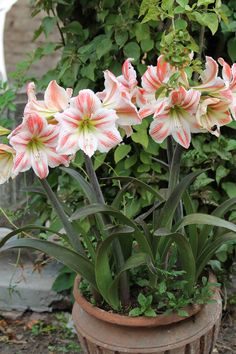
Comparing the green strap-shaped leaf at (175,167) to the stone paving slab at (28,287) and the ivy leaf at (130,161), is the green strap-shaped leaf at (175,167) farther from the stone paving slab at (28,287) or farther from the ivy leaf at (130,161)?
the stone paving slab at (28,287)

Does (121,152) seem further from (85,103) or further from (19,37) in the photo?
(19,37)

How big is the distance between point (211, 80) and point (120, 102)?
260 mm

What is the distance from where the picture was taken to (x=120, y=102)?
60.4 inches

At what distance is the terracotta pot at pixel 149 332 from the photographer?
1.76 meters

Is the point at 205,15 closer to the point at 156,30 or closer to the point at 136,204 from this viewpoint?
the point at 156,30

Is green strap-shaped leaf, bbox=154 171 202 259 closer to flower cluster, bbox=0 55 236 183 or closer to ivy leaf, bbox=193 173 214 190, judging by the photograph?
flower cluster, bbox=0 55 236 183

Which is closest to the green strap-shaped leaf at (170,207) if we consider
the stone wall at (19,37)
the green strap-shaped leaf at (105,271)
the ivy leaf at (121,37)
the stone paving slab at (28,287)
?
the green strap-shaped leaf at (105,271)

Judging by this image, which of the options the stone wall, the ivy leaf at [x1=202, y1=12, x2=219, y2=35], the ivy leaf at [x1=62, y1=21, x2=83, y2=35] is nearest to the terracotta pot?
the ivy leaf at [x1=202, y1=12, x2=219, y2=35]

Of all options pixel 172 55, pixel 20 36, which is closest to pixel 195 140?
pixel 172 55

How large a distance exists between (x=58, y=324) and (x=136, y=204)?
2.59ft

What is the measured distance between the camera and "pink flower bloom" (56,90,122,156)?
1.45 m

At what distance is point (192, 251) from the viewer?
74.4 inches

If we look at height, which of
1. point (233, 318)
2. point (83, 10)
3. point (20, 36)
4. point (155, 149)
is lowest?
point (233, 318)

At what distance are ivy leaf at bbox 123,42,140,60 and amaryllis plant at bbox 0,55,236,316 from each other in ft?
2.18
